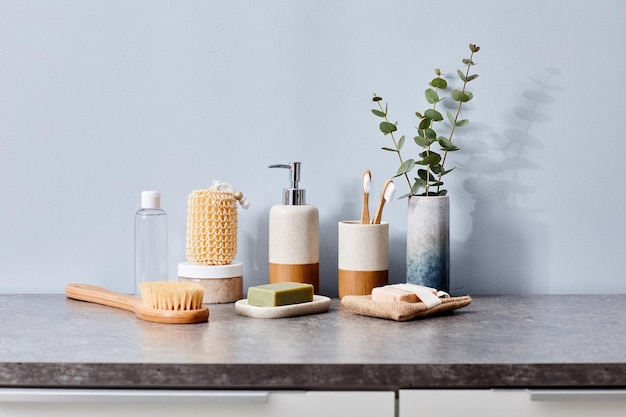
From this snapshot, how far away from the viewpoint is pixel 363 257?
143 cm

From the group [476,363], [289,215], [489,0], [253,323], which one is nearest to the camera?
[476,363]

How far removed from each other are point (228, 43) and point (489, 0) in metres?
0.53

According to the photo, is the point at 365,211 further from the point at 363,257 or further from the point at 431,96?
the point at 431,96

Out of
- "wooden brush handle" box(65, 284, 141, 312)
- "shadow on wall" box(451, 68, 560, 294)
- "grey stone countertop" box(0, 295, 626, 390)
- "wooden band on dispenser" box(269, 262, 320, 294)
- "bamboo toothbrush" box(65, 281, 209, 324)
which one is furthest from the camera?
"shadow on wall" box(451, 68, 560, 294)

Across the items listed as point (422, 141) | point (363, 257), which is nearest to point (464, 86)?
point (422, 141)

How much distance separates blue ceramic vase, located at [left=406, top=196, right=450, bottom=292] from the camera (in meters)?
1.43

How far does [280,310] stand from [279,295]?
0.08ft

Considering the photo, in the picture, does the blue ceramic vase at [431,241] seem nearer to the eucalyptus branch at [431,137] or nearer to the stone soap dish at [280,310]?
the eucalyptus branch at [431,137]

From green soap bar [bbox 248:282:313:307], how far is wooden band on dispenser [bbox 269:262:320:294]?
4.4 inches

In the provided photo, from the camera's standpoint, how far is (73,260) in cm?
158

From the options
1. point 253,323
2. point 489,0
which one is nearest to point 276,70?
point 489,0

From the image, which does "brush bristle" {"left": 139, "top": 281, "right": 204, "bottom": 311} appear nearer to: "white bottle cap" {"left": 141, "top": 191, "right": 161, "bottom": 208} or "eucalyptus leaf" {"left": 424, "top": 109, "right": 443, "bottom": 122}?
"white bottle cap" {"left": 141, "top": 191, "right": 161, "bottom": 208}

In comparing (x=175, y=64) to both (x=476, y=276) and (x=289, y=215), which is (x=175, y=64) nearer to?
(x=289, y=215)

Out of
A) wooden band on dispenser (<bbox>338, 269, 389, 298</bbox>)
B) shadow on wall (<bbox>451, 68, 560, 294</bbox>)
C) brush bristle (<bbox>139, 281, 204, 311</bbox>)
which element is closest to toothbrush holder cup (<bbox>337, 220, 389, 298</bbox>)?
wooden band on dispenser (<bbox>338, 269, 389, 298</bbox>)
